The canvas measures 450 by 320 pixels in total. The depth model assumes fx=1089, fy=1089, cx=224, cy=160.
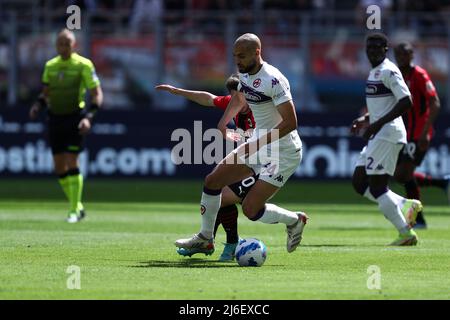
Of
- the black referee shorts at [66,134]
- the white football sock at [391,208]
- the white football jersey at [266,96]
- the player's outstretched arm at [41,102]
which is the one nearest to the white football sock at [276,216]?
the white football jersey at [266,96]

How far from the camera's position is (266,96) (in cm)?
1064

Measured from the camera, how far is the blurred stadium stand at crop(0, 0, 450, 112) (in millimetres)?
25406

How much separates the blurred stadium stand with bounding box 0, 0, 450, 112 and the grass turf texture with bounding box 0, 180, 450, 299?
5.44m

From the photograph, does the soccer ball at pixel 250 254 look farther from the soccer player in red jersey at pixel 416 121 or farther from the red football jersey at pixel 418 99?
the red football jersey at pixel 418 99

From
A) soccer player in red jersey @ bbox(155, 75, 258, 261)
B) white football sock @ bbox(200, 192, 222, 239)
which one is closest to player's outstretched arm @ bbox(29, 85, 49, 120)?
soccer player in red jersey @ bbox(155, 75, 258, 261)

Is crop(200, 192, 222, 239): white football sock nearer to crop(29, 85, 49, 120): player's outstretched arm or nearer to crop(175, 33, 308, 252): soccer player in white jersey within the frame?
crop(175, 33, 308, 252): soccer player in white jersey

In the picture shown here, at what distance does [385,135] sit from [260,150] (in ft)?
8.17

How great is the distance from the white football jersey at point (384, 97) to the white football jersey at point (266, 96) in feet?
6.72

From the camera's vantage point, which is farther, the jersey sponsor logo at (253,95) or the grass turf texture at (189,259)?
the jersey sponsor logo at (253,95)

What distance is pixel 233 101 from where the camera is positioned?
36.8ft

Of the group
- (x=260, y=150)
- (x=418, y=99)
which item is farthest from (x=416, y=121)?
(x=260, y=150)

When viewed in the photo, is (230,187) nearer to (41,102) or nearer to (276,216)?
(276,216)

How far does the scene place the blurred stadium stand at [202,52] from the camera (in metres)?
25.4
